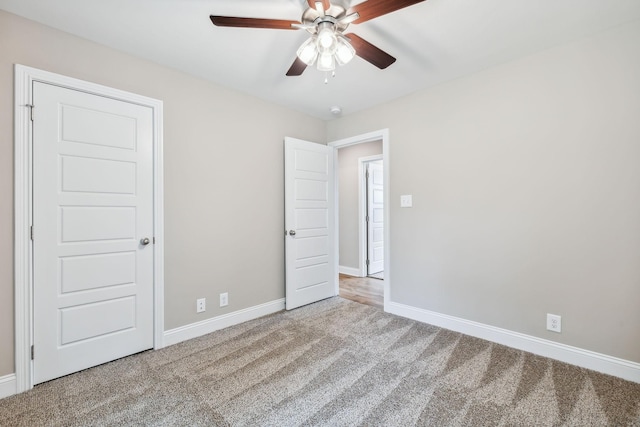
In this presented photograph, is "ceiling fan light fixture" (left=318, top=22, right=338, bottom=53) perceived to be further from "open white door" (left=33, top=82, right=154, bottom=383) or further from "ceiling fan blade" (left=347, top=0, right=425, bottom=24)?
"open white door" (left=33, top=82, right=154, bottom=383)

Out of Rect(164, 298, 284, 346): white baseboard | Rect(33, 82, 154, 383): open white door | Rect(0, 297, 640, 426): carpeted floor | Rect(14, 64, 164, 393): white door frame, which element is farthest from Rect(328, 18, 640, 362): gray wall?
Rect(14, 64, 164, 393): white door frame

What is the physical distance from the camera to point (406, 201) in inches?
120

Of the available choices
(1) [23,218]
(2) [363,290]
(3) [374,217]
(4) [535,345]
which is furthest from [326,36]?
(3) [374,217]

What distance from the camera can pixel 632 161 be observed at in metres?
1.88

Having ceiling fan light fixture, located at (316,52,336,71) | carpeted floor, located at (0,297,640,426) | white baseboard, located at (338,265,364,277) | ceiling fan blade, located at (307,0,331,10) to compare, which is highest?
A: ceiling fan blade, located at (307,0,331,10)

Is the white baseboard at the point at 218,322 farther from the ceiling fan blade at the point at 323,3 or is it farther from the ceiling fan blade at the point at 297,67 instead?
the ceiling fan blade at the point at 323,3

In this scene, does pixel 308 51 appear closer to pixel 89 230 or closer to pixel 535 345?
pixel 89 230

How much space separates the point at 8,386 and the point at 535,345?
3659 mm

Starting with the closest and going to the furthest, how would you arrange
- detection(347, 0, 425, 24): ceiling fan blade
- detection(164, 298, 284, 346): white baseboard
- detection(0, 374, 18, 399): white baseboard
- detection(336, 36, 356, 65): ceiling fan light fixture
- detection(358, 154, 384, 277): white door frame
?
1. detection(347, 0, 425, 24): ceiling fan blade
2. detection(336, 36, 356, 65): ceiling fan light fixture
3. detection(0, 374, 18, 399): white baseboard
4. detection(164, 298, 284, 346): white baseboard
5. detection(358, 154, 384, 277): white door frame

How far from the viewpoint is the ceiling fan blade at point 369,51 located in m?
1.68

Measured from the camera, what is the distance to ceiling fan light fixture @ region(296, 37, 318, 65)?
5.46 ft

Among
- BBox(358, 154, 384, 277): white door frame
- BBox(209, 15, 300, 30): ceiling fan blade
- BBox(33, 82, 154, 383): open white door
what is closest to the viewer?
BBox(209, 15, 300, 30): ceiling fan blade

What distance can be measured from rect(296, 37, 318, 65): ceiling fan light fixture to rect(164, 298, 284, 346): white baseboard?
238 centimetres

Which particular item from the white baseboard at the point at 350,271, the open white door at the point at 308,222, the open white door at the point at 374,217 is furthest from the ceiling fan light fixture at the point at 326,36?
the white baseboard at the point at 350,271
